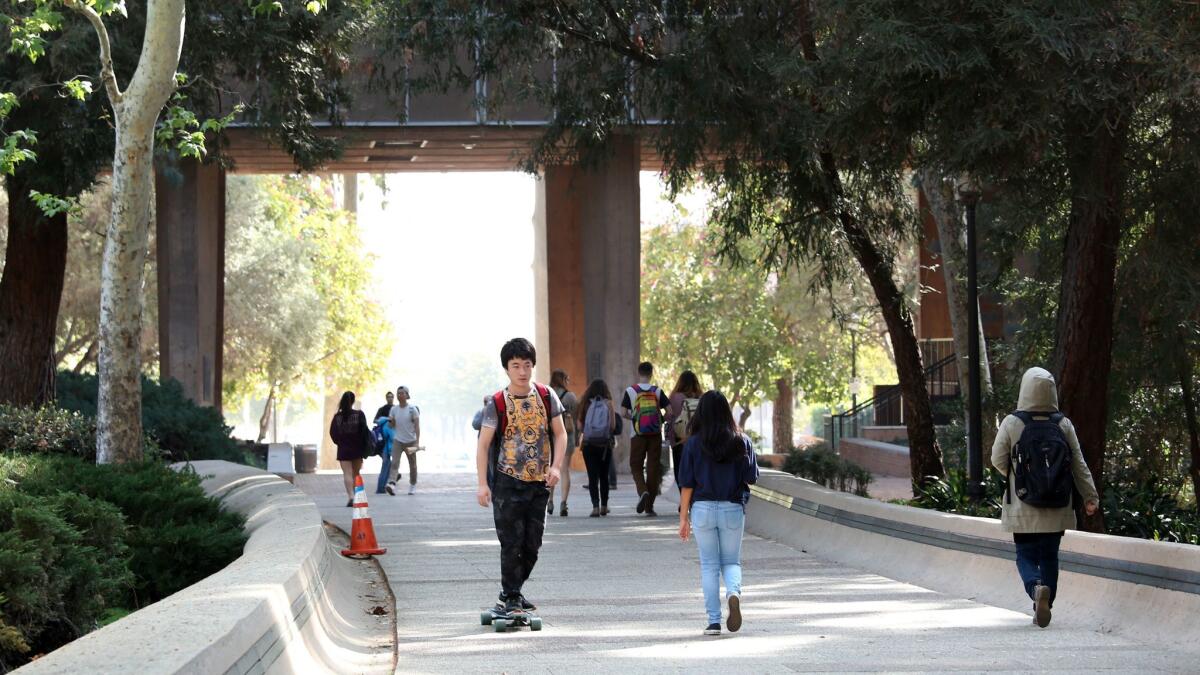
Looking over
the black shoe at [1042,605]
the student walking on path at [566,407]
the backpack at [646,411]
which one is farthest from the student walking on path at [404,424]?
the black shoe at [1042,605]

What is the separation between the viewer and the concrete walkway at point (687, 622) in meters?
8.60

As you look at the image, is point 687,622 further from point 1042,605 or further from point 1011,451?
point 1011,451

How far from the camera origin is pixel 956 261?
22.7 m

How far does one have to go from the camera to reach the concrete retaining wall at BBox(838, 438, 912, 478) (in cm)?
3359

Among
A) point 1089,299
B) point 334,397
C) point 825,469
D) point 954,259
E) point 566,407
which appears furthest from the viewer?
point 334,397

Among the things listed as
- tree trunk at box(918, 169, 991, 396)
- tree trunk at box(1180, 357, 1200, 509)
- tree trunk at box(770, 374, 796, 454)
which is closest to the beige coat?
tree trunk at box(1180, 357, 1200, 509)

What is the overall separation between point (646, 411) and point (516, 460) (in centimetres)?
971

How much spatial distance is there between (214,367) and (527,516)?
2754cm

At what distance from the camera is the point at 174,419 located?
2495 centimetres

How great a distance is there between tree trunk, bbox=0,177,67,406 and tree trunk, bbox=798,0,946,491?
1115 cm

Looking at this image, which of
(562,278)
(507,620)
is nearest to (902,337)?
(507,620)

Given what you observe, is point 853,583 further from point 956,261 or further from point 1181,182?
point 956,261

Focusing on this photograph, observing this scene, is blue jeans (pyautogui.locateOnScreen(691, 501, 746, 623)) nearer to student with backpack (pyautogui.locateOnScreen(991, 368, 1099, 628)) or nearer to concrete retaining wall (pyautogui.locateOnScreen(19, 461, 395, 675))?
student with backpack (pyautogui.locateOnScreen(991, 368, 1099, 628))

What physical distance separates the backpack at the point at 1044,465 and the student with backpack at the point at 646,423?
9.34 meters
